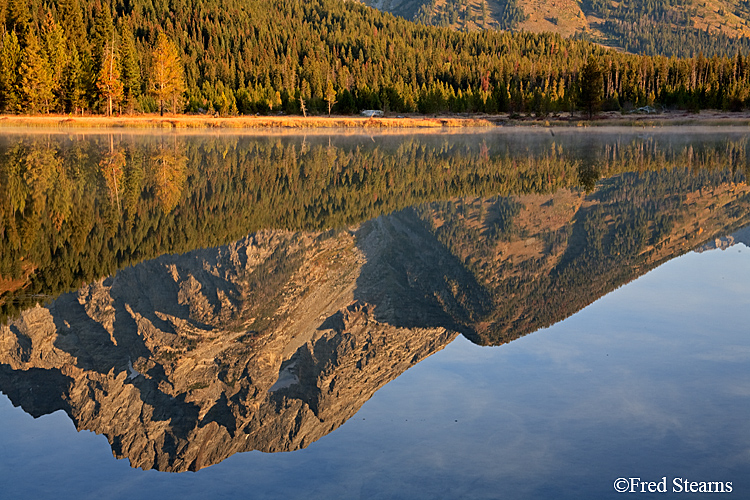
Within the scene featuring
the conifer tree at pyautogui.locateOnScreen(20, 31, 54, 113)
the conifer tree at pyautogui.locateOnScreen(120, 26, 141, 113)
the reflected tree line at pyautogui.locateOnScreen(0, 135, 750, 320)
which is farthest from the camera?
the conifer tree at pyautogui.locateOnScreen(120, 26, 141, 113)

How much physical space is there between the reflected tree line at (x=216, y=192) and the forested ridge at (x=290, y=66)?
185ft

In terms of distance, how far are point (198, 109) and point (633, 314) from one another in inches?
3819

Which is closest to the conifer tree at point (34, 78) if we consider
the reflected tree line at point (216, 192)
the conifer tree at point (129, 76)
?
the conifer tree at point (129, 76)

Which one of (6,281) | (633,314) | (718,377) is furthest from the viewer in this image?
(6,281)

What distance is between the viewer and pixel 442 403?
6309 mm

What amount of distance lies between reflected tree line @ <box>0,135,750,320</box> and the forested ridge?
2220 inches

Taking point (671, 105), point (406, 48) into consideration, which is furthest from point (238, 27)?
point (671, 105)

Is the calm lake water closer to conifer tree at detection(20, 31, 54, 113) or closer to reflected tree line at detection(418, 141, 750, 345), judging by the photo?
reflected tree line at detection(418, 141, 750, 345)

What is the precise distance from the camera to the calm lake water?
5172mm

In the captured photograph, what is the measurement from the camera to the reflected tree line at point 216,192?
444 inches

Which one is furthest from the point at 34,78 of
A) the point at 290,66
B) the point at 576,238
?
the point at 576,238

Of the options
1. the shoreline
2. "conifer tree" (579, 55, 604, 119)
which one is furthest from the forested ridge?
the shoreline

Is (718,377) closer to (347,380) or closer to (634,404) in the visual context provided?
(634,404)

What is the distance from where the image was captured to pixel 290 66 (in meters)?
123
